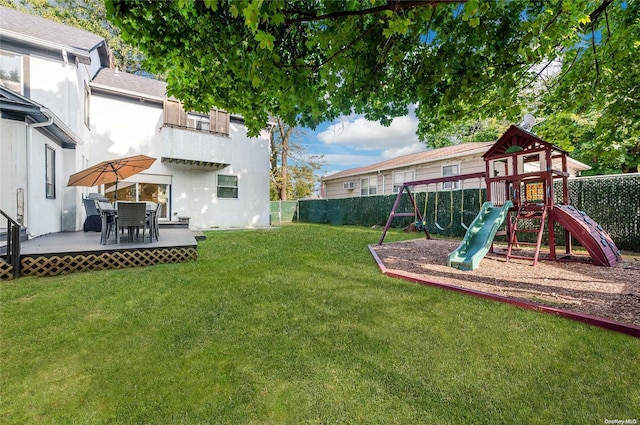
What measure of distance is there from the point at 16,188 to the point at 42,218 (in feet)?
4.54

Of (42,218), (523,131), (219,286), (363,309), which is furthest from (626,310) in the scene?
(42,218)

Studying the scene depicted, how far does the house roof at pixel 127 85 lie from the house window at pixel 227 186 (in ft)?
13.4

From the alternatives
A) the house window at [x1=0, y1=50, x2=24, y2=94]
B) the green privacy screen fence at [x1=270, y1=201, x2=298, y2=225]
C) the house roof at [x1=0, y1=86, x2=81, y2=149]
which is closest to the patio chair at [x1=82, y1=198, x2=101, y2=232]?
the house roof at [x1=0, y1=86, x2=81, y2=149]

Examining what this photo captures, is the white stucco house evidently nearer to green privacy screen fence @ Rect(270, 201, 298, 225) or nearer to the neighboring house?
green privacy screen fence @ Rect(270, 201, 298, 225)

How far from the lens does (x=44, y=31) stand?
8.47 m

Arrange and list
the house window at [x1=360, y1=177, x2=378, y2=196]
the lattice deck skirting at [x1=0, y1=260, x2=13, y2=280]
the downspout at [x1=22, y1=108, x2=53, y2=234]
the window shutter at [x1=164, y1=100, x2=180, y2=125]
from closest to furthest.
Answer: the lattice deck skirting at [x1=0, y1=260, x2=13, y2=280], the downspout at [x1=22, y1=108, x2=53, y2=234], the window shutter at [x1=164, y1=100, x2=180, y2=125], the house window at [x1=360, y1=177, x2=378, y2=196]

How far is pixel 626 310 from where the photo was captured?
319cm

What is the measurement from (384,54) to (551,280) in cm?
434

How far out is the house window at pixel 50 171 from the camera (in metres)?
7.35

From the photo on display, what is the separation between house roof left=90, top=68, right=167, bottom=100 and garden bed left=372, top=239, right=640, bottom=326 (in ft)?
37.5

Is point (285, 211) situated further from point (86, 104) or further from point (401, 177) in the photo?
point (86, 104)

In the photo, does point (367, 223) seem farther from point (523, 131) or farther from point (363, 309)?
point (363, 309)

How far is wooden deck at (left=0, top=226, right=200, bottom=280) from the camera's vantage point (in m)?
4.74

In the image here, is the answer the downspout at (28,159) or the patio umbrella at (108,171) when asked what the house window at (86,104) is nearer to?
the patio umbrella at (108,171)
